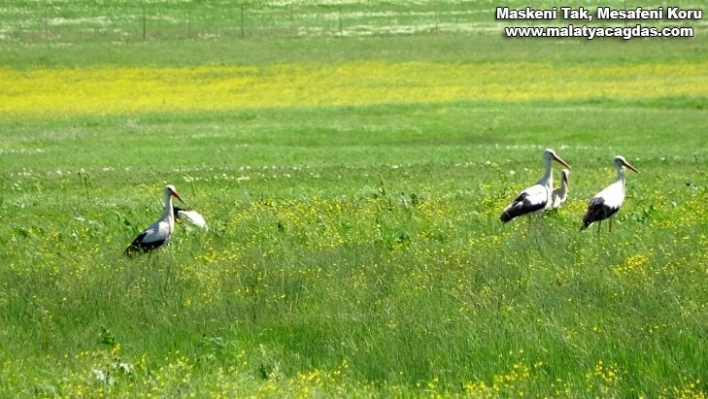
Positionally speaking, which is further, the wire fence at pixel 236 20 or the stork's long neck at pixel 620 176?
the wire fence at pixel 236 20

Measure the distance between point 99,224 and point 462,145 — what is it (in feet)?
45.3

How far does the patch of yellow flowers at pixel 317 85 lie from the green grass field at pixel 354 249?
13.5 inches

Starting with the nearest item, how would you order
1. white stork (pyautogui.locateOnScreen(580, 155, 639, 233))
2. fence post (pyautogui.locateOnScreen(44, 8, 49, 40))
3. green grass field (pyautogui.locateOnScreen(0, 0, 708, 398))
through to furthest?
1. green grass field (pyautogui.locateOnScreen(0, 0, 708, 398))
2. white stork (pyautogui.locateOnScreen(580, 155, 639, 233))
3. fence post (pyautogui.locateOnScreen(44, 8, 49, 40))

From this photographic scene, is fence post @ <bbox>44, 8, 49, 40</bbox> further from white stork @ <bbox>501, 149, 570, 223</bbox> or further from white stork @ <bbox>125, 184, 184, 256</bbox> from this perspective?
white stork @ <bbox>125, 184, 184, 256</bbox>

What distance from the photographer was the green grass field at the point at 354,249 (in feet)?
28.7

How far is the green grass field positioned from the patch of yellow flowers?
13.5 inches

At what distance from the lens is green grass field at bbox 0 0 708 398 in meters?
8.75

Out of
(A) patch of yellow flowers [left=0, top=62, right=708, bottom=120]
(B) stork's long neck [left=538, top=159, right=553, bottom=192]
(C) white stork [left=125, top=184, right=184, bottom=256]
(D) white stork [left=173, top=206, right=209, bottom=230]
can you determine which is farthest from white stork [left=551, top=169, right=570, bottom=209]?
(A) patch of yellow flowers [left=0, top=62, right=708, bottom=120]

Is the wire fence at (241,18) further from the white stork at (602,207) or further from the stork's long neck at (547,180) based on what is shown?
the white stork at (602,207)

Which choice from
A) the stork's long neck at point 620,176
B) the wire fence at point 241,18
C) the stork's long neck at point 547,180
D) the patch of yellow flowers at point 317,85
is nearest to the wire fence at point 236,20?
the wire fence at point 241,18

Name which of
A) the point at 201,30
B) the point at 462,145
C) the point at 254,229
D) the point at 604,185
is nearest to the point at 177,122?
the point at 462,145

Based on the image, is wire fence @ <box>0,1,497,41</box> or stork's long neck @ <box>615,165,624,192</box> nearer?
stork's long neck @ <box>615,165,624,192</box>

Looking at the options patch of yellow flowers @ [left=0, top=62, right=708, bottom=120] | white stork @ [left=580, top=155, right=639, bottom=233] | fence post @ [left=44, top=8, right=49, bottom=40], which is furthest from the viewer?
fence post @ [left=44, top=8, right=49, bottom=40]

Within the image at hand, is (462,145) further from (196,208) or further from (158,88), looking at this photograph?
(158,88)
